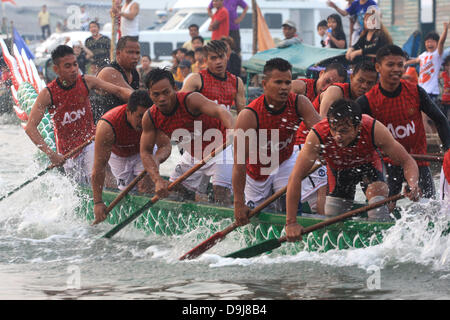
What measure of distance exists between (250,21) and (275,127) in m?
17.1

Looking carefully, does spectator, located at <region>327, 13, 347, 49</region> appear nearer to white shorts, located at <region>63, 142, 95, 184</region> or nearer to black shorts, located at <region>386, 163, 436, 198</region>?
white shorts, located at <region>63, 142, 95, 184</region>

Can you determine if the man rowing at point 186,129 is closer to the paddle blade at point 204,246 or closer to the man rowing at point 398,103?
the paddle blade at point 204,246

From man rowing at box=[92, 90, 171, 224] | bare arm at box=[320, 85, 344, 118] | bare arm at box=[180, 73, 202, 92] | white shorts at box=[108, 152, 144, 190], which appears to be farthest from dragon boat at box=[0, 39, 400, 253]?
bare arm at box=[180, 73, 202, 92]

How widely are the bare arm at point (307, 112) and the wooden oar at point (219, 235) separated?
15.2 inches

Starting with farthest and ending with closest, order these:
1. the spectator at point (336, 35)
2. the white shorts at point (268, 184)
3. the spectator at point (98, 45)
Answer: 1. the spectator at point (98, 45)
2. the spectator at point (336, 35)
3. the white shorts at point (268, 184)

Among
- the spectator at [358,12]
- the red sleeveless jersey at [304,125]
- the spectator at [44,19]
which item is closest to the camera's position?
the red sleeveless jersey at [304,125]

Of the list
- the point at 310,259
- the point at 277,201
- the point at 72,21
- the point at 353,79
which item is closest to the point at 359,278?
the point at 310,259

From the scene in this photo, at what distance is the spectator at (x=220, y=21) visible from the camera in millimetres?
14542

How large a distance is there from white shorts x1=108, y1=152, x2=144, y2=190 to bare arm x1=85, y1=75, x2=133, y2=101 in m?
0.61

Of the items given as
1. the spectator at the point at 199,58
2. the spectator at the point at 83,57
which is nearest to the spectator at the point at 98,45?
the spectator at the point at 83,57

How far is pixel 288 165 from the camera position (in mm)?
6910

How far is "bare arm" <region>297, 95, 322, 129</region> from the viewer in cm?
647

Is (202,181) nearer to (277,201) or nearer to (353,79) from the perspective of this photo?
(277,201)

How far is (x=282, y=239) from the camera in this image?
20.4 feet
